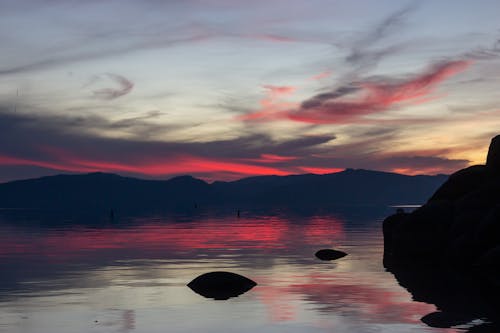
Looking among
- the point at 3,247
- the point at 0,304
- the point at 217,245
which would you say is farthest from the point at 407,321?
the point at 3,247

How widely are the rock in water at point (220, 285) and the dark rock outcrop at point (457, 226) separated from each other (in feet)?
48.0

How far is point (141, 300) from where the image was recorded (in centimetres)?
2975

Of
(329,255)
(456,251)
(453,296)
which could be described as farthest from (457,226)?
(453,296)

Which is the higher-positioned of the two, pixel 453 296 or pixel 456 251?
pixel 456 251

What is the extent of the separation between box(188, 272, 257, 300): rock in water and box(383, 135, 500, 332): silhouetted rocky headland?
26.9 feet

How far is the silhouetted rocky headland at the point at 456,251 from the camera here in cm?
2820

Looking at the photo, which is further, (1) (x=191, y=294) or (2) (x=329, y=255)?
(2) (x=329, y=255)

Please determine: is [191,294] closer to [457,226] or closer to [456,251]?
[456,251]

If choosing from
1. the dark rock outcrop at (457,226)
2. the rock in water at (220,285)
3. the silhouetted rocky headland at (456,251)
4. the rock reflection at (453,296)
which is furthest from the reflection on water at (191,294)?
the dark rock outcrop at (457,226)

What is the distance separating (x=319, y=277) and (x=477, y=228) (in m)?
11.5

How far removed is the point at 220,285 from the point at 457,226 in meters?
21.2

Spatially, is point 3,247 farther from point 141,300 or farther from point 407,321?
point 407,321

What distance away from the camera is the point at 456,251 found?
44.8 m

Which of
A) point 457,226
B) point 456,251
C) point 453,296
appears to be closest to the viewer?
point 453,296
